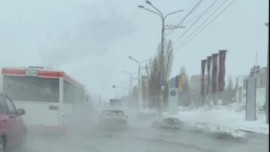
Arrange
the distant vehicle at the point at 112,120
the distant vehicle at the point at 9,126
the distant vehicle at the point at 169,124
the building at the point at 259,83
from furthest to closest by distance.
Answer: the building at the point at 259,83 → the distant vehicle at the point at 169,124 → the distant vehicle at the point at 112,120 → the distant vehicle at the point at 9,126

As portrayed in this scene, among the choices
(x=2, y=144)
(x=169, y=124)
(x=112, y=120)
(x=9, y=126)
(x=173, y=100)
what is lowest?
(x=169, y=124)

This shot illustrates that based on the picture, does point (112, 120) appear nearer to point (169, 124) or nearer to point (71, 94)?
point (169, 124)

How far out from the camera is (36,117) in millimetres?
21828

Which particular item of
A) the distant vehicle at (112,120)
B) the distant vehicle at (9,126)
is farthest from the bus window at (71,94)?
the distant vehicle at (9,126)

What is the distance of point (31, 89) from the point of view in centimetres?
2214

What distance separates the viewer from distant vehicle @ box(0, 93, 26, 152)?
42.5 feet

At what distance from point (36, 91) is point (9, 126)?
8.91 meters

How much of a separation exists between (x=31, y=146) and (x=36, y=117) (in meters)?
3.64

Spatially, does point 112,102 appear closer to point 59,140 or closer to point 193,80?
point 193,80

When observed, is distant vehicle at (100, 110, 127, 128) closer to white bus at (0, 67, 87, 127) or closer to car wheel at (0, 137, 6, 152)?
white bus at (0, 67, 87, 127)

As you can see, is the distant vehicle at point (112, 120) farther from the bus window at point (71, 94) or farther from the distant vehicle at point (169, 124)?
the bus window at point (71, 94)

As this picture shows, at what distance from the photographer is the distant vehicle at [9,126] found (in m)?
12.9

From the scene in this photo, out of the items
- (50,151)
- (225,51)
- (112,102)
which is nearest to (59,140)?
(50,151)

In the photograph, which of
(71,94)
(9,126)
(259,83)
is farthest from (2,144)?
(259,83)
